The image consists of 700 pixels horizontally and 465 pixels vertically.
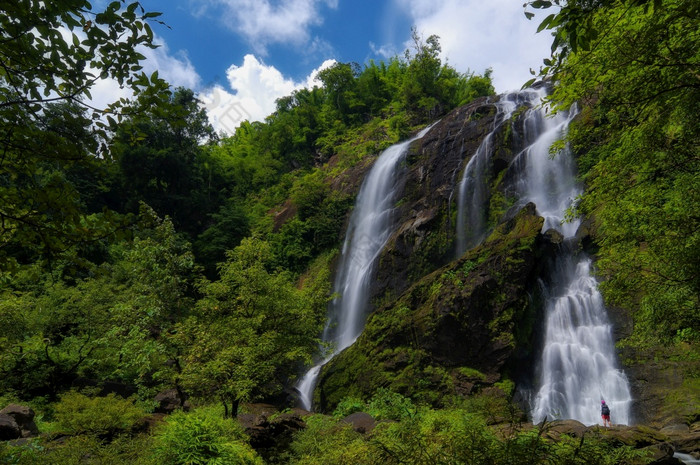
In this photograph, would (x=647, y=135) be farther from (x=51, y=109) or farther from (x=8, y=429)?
(x=8, y=429)

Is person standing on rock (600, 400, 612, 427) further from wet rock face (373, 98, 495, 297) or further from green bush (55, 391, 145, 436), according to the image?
green bush (55, 391, 145, 436)

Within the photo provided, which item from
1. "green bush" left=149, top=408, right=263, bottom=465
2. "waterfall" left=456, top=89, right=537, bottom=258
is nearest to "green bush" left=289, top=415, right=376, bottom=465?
"green bush" left=149, top=408, right=263, bottom=465

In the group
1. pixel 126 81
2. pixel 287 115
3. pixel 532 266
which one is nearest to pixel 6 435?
pixel 126 81

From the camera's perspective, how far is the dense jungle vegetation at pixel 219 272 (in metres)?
2.22

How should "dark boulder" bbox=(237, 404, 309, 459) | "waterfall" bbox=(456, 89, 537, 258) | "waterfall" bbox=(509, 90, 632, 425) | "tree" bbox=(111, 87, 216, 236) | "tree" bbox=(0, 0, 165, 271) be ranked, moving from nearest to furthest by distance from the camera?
"tree" bbox=(0, 0, 165, 271)
"dark boulder" bbox=(237, 404, 309, 459)
"waterfall" bbox=(509, 90, 632, 425)
"waterfall" bbox=(456, 89, 537, 258)
"tree" bbox=(111, 87, 216, 236)

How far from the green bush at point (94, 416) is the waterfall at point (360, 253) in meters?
8.24

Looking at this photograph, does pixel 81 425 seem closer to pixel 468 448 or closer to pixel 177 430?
Answer: pixel 177 430

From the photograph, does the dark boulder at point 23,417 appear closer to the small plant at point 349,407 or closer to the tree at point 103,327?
the tree at point 103,327

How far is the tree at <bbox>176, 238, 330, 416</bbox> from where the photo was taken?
312 inches

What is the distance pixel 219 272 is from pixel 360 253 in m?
12.7

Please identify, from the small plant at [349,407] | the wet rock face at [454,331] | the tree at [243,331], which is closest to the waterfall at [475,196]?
the wet rock face at [454,331]

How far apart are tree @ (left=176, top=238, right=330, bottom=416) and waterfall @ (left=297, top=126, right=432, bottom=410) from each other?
18.3 feet

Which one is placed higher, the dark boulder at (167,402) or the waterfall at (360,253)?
the waterfall at (360,253)

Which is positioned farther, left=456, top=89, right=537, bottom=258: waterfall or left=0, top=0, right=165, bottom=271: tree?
left=456, top=89, right=537, bottom=258: waterfall
